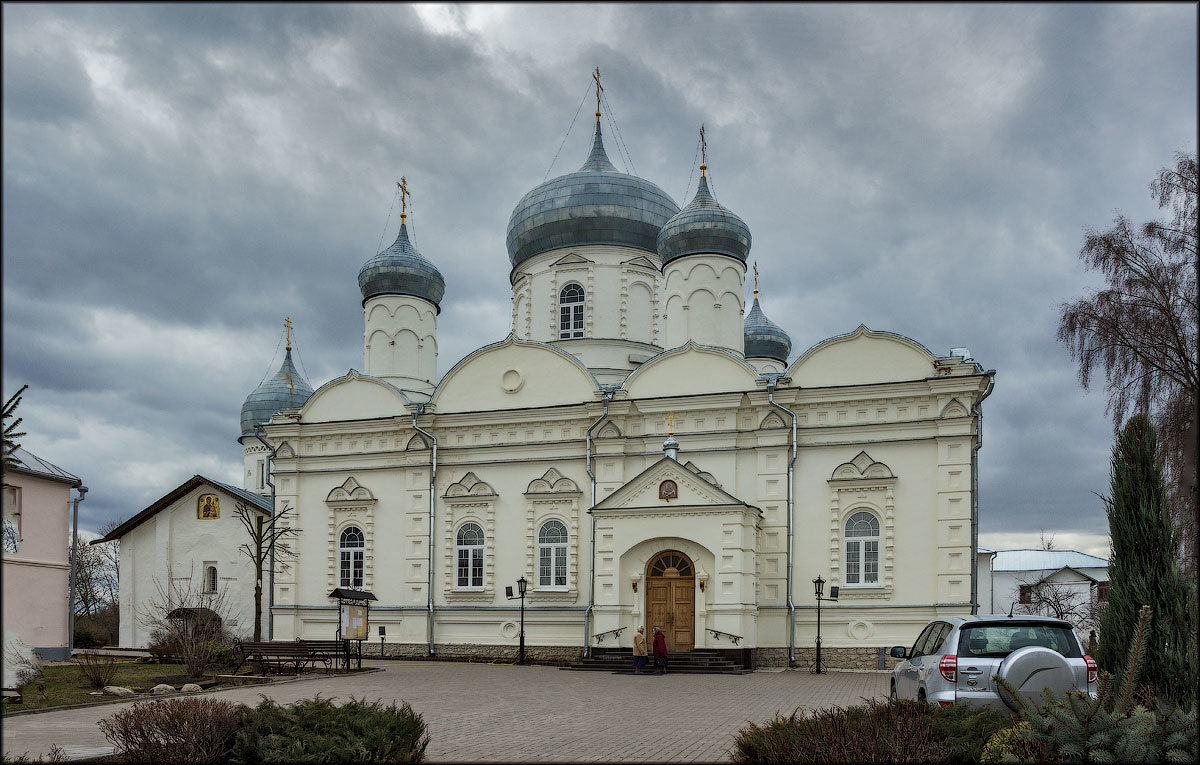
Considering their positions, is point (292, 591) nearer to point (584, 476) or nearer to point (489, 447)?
point (489, 447)

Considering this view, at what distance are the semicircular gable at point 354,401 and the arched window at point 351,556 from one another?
2944mm

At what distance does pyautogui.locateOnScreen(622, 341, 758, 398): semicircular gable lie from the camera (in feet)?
75.6

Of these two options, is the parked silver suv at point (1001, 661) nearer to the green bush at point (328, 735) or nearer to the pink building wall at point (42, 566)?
the green bush at point (328, 735)

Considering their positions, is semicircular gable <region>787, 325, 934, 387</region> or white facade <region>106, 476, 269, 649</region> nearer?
semicircular gable <region>787, 325, 934, 387</region>

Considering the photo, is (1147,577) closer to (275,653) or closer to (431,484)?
(275,653)

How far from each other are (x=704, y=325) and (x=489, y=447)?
602 cm

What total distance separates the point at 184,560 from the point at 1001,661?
2532 cm

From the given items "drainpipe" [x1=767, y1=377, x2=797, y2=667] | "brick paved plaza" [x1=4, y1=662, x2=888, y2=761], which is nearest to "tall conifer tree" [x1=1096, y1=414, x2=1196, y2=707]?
"brick paved plaza" [x1=4, y1=662, x2=888, y2=761]

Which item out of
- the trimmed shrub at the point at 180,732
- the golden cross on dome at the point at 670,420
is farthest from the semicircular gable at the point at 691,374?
the trimmed shrub at the point at 180,732

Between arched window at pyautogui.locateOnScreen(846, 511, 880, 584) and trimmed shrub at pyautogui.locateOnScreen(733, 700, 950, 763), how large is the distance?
13.2m

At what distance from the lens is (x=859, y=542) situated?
2156cm

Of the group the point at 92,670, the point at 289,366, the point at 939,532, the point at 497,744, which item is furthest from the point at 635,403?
the point at 289,366

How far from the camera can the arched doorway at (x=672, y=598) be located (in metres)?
21.5

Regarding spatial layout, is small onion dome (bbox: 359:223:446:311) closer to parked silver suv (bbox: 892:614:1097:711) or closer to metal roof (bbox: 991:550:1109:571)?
parked silver suv (bbox: 892:614:1097:711)
